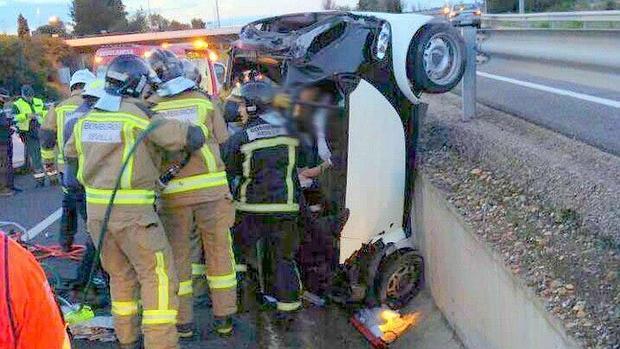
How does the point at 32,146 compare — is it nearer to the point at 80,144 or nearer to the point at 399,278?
the point at 80,144

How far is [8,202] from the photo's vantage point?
1037cm

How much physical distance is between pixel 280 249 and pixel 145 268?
0.98m

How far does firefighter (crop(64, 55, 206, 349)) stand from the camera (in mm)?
4734

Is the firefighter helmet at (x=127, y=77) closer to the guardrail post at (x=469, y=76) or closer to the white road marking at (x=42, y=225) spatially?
the guardrail post at (x=469, y=76)

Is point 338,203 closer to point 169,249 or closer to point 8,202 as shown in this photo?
point 169,249

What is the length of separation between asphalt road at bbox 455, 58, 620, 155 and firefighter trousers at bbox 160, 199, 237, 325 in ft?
9.18

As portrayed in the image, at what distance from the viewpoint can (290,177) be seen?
5438 millimetres

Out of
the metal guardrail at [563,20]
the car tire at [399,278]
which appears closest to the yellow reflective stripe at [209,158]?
the car tire at [399,278]

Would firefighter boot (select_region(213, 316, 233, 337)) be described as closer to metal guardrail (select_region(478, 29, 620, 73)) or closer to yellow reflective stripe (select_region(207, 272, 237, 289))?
yellow reflective stripe (select_region(207, 272, 237, 289))

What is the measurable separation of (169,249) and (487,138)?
9.14 feet

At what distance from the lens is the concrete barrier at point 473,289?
352cm

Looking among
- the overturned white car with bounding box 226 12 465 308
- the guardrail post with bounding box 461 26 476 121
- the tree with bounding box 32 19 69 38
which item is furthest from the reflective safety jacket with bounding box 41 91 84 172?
the tree with bounding box 32 19 69 38

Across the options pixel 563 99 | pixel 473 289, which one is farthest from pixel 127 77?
pixel 563 99

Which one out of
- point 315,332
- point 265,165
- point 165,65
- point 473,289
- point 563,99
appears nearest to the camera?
point 473,289
